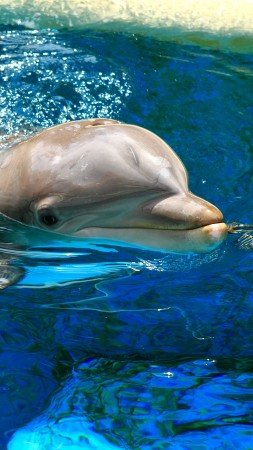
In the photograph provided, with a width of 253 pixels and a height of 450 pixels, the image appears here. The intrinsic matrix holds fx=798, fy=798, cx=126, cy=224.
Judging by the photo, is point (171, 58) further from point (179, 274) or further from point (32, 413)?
point (32, 413)

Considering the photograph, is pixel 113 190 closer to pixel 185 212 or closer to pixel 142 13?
pixel 185 212

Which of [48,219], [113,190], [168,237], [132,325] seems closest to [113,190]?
[113,190]

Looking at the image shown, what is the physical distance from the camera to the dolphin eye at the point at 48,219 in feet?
16.1

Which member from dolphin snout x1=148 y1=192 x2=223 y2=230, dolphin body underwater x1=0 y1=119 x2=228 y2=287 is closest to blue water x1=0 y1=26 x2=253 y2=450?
dolphin body underwater x1=0 y1=119 x2=228 y2=287

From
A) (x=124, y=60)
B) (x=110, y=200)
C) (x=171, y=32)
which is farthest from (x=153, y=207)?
(x=171, y=32)

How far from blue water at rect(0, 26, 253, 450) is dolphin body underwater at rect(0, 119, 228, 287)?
0.32 m

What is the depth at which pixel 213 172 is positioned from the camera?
6770mm

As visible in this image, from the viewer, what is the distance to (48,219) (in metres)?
4.96

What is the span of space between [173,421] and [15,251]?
1.66 metres

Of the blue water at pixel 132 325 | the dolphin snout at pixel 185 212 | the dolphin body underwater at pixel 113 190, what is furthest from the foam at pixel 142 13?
the dolphin snout at pixel 185 212

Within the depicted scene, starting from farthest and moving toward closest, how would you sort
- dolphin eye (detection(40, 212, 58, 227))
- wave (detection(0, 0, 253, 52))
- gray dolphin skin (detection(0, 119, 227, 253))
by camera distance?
1. wave (detection(0, 0, 253, 52))
2. dolphin eye (detection(40, 212, 58, 227))
3. gray dolphin skin (detection(0, 119, 227, 253))

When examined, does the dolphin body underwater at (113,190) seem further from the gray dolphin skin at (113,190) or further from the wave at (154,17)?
the wave at (154,17)

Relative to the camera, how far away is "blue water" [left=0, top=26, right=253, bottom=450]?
14.6ft

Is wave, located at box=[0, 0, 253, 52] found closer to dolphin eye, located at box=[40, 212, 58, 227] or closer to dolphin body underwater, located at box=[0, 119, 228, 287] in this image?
dolphin body underwater, located at box=[0, 119, 228, 287]
